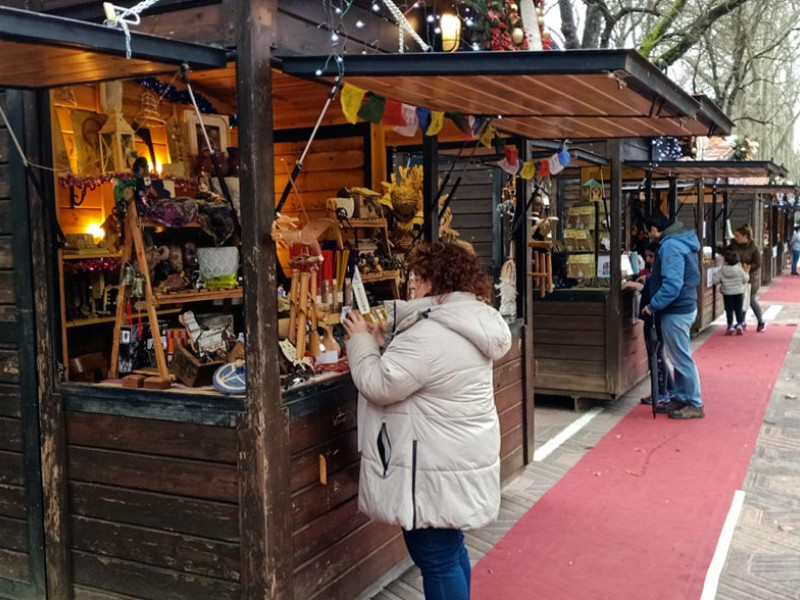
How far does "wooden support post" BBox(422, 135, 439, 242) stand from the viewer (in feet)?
16.0

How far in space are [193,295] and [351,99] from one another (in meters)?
1.18

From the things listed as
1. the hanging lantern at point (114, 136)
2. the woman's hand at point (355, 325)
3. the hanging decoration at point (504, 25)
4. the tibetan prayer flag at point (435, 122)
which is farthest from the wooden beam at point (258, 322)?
the hanging decoration at point (504, 25)

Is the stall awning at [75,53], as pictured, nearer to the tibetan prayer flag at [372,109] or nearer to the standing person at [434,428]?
the tibetan prayer flag at [372,109]

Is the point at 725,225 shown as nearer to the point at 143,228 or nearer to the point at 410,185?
the point at 410,185

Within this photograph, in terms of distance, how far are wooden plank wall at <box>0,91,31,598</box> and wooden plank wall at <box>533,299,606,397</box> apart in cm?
573

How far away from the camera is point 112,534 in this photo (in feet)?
12.1

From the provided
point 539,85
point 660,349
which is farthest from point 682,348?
point 539,85

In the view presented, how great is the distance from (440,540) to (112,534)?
1502 mm

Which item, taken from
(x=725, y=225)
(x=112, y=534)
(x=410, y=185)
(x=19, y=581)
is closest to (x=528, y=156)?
(x=410, y=185)

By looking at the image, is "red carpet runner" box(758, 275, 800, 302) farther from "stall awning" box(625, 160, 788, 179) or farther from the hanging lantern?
the hanging lantern

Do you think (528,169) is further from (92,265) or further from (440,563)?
(440,563)

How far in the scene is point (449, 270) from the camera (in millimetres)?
3459

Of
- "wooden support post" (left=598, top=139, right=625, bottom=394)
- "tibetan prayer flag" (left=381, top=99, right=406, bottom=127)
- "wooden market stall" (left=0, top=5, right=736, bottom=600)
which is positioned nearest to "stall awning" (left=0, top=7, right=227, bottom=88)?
"wooden market stall" (left=0, top=5, right=736, bottom=600)

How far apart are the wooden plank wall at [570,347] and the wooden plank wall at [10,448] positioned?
5.73m
